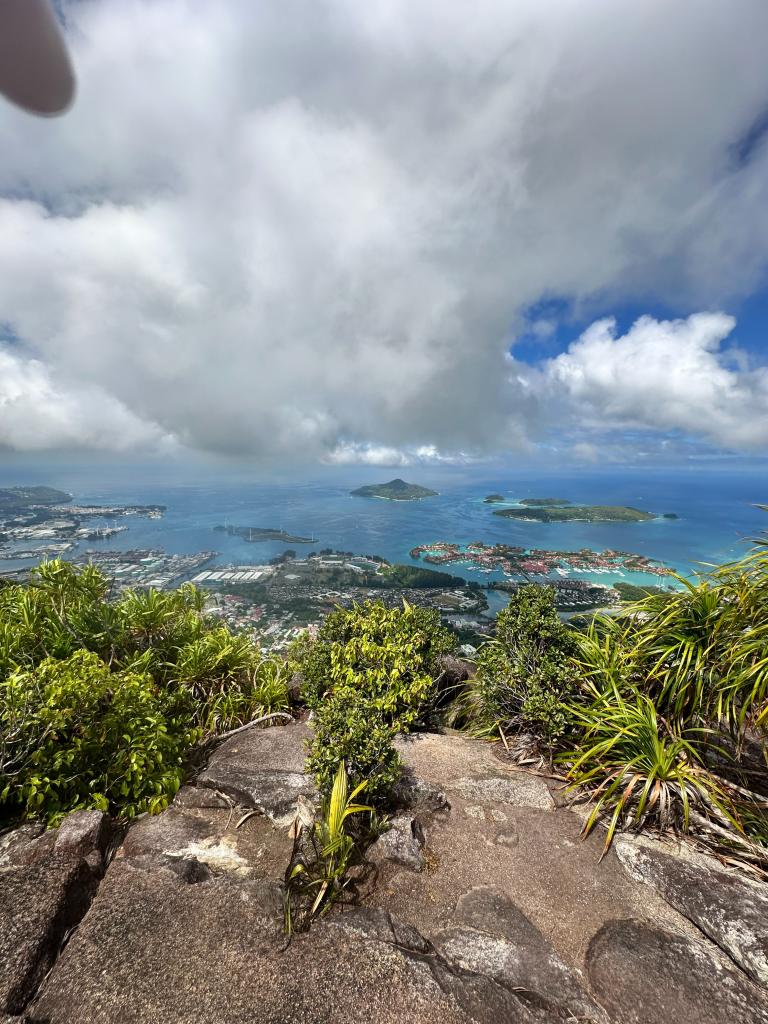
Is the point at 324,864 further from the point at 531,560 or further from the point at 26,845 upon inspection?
the point at 531,560

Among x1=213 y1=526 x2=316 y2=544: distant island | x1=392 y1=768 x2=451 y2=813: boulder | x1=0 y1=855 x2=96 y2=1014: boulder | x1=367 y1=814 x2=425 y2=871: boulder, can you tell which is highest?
x1=0 y1=855 x2=96 y2=1014: boulder

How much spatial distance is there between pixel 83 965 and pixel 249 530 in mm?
64444

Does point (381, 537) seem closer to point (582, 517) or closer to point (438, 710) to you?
point (582, 517)

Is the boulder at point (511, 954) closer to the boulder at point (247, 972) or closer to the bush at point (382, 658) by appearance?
the boulder at point (247, 972)

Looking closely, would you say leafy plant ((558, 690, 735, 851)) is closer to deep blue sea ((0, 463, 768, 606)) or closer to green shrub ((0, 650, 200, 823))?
green shrub ((0, 650, 200, 823))

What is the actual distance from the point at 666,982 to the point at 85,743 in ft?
15.0

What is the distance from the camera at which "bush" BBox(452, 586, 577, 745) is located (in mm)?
4504

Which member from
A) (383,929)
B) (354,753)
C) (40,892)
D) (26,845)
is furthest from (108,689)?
(383,929)

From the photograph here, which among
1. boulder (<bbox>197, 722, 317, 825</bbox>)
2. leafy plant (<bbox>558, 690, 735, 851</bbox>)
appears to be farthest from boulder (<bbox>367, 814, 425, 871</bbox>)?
leafy plant (<bbox>558, 690, 735, 851</bbox>)

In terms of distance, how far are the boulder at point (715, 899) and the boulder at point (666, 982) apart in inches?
7.2

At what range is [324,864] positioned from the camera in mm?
2834

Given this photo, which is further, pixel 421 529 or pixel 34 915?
pixel 421 529

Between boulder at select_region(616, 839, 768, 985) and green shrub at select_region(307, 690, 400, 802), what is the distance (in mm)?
2024

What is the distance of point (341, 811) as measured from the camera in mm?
3016
